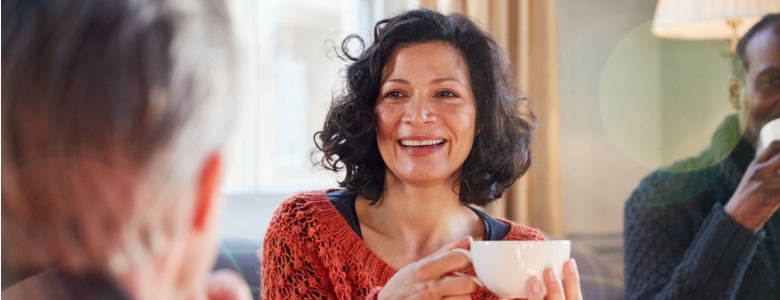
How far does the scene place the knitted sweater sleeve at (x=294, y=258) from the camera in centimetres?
85

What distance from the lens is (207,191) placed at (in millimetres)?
375

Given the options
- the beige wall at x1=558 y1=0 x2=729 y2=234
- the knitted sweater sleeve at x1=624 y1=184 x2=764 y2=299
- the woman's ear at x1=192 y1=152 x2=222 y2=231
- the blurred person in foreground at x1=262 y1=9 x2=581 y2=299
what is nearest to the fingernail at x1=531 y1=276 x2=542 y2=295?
the blurred person in foreground at x1=262 y1=9 x2=581 y2=299

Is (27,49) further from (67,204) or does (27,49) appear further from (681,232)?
(681,232)

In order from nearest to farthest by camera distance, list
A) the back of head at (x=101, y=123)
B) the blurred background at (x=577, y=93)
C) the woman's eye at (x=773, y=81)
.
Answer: the back of head at (x=101, y=123)
the woman's eye at (x=773, y=81)
the blurred background at (x=577, y=93)

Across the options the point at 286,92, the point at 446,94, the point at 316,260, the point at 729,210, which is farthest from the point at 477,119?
the point at 286,92

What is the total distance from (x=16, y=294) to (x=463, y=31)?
597mm

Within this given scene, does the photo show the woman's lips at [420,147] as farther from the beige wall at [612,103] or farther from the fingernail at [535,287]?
the beige wall at [612,103]

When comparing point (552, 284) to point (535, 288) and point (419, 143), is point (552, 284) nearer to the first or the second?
point (535, 288)

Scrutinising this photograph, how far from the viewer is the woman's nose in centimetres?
83

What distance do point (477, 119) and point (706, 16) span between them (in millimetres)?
429

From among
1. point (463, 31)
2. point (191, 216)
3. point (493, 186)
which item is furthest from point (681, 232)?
point (191, 216)

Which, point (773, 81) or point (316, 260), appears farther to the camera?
point (773, 81)

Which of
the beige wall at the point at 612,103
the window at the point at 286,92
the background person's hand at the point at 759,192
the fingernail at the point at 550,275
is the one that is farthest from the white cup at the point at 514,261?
the beige wall at the point at 612,103

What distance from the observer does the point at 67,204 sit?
352mm
